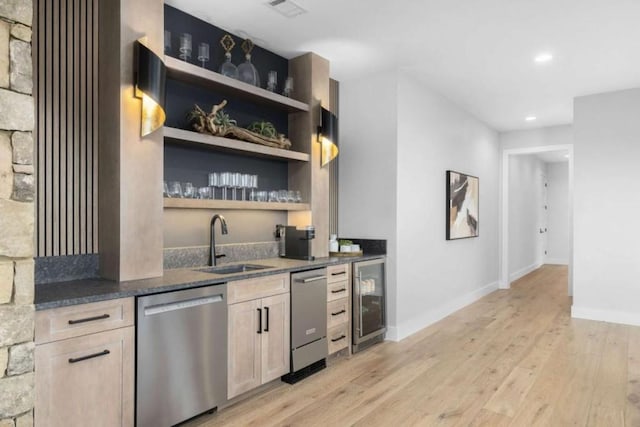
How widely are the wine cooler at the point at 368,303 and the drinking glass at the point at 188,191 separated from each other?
1637 millimetres

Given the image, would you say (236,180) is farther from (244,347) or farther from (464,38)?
(464,38)

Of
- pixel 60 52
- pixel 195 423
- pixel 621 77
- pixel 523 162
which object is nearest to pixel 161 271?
pixel 195 423

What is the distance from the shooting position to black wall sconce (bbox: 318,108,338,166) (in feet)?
13.1

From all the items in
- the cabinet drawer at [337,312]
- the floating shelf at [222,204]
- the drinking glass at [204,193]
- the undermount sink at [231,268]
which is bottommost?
the cabinet drawer at [337,312]

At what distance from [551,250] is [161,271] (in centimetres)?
1083

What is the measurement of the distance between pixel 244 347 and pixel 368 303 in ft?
5.33

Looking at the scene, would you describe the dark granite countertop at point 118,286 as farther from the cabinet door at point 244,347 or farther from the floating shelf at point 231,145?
the floating shelf at point 231,145

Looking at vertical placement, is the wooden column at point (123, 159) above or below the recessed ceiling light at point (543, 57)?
below

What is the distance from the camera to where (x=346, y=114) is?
4.74 meters

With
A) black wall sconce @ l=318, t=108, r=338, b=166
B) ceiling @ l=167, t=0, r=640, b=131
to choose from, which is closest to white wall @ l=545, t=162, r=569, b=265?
ceiling @ l=167, t=0, r=640, b=131

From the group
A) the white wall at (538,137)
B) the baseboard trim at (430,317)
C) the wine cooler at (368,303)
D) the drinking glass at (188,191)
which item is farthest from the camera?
the white wall at (538,137)

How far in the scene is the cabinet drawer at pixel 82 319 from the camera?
1.88m

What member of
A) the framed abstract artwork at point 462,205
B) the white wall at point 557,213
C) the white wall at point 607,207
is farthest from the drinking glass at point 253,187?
the white wall at point 557,213

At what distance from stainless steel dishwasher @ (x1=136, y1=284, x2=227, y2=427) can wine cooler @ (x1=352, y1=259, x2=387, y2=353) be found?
156 centimetres
